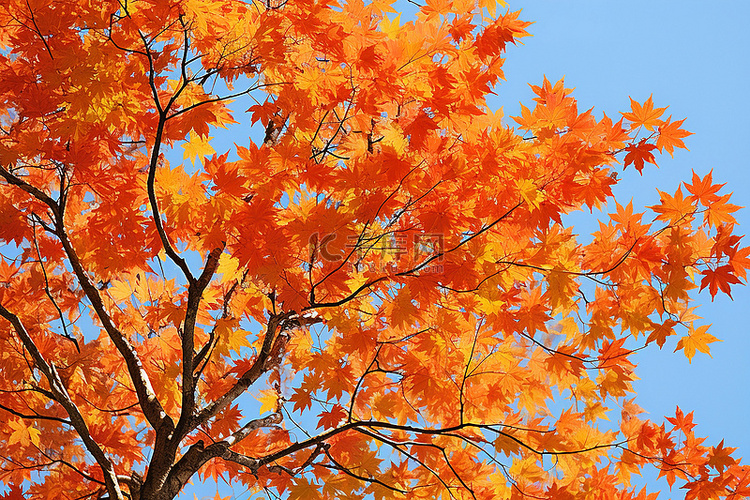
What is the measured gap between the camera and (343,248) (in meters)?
2.51

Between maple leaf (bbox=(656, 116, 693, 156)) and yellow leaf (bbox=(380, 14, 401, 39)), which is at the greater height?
yellow leaf (bbox=(380, 14, 401, 39))

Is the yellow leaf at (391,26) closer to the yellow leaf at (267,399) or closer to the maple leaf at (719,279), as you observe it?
the maple leaf at (719,279)

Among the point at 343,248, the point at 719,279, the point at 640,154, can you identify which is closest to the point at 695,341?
the point at 719,279

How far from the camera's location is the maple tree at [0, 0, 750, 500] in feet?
8.52

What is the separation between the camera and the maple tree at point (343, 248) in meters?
2.60

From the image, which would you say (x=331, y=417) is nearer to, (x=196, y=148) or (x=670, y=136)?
(x=196, y=148)

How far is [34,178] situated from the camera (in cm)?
359

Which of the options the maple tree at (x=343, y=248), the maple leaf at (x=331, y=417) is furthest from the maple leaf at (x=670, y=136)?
the maple leaf at (x=331, y=417)

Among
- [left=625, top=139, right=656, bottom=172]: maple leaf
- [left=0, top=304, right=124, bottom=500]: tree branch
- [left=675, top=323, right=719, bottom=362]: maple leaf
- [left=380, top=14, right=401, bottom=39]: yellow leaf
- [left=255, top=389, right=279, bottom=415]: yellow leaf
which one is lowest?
[left=0, top=304, right=124, bottom=500]: tree branch

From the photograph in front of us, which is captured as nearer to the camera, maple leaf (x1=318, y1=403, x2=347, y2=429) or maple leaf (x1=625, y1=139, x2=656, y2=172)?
maple leaf (x1=625, y1=139, x2=656, y2=172)

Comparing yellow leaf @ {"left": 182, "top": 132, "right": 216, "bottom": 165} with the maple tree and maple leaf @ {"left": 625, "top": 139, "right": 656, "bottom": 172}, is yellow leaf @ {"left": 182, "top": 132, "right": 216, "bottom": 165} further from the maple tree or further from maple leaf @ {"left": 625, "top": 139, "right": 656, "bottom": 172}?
maple leaf @ {"left": 625, "top": 139, "right": 656, "bottom": 172}

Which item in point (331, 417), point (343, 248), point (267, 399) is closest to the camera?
point (343, 248)

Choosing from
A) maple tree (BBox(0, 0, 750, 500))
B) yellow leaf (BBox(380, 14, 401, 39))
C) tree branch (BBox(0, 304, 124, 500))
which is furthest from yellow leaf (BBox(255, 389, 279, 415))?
yellow leaf (BBox(380, 14, 401, 39))

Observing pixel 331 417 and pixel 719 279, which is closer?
pixel 719 279
